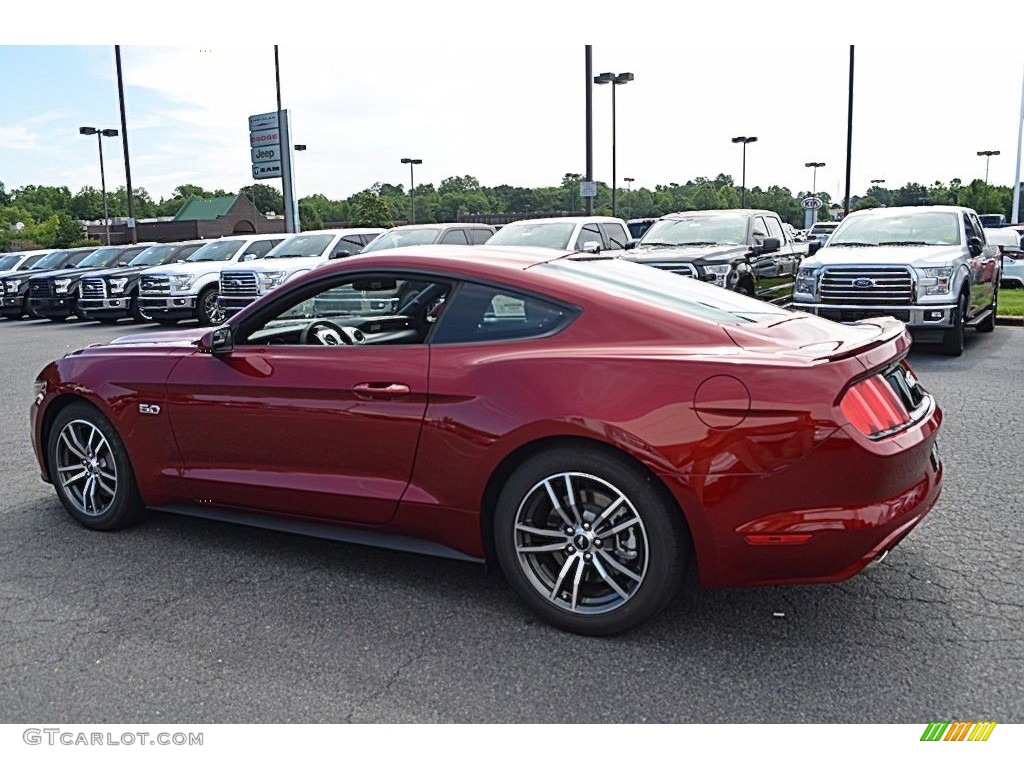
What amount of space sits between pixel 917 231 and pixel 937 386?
159 inches

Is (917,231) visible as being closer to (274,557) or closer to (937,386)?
(937,386)

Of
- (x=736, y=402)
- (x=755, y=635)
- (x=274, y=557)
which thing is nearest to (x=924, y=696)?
(x=755, y=635)

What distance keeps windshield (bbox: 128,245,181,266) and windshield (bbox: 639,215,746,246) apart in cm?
1297

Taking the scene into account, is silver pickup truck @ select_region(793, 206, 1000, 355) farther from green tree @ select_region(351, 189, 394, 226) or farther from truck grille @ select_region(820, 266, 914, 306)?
green tree @ select_region(351, 189, 394, 226)

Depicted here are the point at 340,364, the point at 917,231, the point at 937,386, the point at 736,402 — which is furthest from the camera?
the point at 917,231

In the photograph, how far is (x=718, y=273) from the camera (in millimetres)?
11812

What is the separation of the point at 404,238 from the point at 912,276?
8439mm

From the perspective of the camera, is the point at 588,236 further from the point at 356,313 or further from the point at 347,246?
the point at 356,313

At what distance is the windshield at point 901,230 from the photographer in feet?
39.0

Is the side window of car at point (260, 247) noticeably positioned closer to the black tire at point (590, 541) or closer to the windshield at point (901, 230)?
the windshield at point (901, 230)

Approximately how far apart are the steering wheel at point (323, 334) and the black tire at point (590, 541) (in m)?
1.54

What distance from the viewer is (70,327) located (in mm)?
20266

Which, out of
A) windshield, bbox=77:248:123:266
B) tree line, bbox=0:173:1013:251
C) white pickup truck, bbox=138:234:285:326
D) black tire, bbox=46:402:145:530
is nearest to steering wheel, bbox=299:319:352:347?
black tire, bbox=46:402:145:530

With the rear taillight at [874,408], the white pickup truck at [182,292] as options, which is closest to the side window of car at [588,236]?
the white pickup truck at [182,292]
